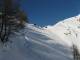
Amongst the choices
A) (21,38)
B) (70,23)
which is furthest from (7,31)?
(70,23)

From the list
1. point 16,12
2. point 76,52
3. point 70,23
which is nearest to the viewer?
point 76,52

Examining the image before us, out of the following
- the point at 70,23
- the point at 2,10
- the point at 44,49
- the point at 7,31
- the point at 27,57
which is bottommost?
the point at 27,57

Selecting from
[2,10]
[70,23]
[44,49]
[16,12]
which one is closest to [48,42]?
[44,49]

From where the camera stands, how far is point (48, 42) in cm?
1367

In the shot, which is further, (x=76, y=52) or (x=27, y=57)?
(x=76, y=52)

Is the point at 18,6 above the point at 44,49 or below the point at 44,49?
above

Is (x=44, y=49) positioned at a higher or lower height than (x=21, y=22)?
lower

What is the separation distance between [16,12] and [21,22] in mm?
1680

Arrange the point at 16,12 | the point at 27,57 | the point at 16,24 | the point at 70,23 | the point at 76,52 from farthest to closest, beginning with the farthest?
the point at 70,23 → the point at 16,24 → the point at 16,12 → the point at 76,52 → the point at 27,57

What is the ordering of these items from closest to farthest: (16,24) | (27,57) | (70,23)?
(27,57)
(16,24)
(70,23)

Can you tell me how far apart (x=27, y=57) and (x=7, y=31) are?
2466 millimetres

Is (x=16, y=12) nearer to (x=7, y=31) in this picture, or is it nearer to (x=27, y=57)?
(x=7, y=31)

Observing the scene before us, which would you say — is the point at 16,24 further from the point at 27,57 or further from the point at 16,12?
the point at 27,57

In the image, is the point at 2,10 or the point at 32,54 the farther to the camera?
the point at 2,10
